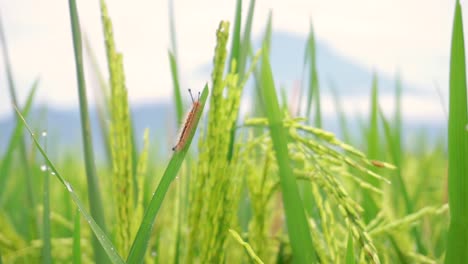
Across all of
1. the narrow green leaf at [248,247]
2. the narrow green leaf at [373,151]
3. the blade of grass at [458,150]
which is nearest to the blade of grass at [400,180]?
the narrow green leaf at [373,151]

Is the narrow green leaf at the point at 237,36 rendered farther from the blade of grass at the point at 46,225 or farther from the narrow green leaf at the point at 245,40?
the blade of grass at the point at 46,225

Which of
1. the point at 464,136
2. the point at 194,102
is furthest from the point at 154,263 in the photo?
the point at 464,136

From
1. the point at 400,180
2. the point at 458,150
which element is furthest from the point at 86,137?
the point at 400,180

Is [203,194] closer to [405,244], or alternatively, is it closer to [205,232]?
[205,232]

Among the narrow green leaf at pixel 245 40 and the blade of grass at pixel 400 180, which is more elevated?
the narrow green leaf at pixel 245 40

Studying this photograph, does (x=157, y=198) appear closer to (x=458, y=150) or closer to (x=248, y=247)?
(x=248, y=247)
